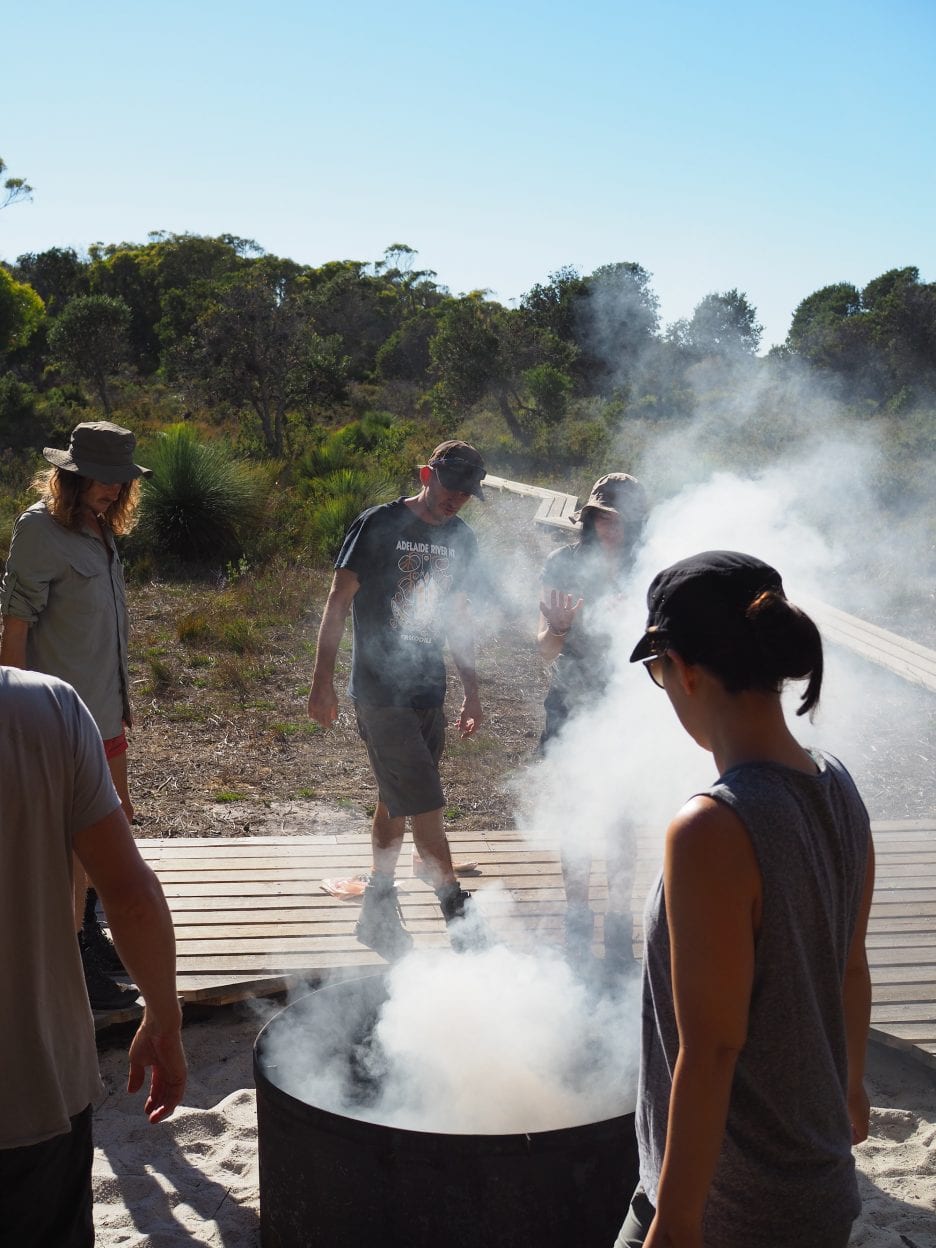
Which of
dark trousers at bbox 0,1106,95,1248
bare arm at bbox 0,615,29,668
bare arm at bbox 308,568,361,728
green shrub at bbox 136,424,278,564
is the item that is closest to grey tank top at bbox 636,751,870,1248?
dark trousers at bbox 0,1106,95,1248

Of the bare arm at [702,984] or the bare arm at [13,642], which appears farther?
the bare arm at [13,642]

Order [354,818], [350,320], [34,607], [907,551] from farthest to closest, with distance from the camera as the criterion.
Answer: [350,320] → [907,551] → [354,818] → [34,607]

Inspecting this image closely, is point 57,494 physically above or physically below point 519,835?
above

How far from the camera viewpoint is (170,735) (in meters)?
6.53

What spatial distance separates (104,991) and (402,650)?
4.58ft

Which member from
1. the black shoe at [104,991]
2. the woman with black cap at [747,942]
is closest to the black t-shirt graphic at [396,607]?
the black shoe at [104,991]

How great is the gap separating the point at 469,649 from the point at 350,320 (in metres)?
34.0

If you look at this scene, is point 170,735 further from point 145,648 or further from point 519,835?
point 519,835

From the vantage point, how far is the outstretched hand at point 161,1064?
1811 mm

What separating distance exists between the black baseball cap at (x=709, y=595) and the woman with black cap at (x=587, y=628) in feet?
7.64

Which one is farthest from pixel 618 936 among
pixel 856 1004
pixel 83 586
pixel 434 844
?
pixel 856 1004

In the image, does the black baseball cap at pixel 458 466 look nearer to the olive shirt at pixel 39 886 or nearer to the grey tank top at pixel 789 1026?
the olive shirt at pixel 39 886

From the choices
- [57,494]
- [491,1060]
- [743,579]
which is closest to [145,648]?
[57,494]

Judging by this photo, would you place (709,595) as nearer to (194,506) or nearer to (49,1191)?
(49,1191)
